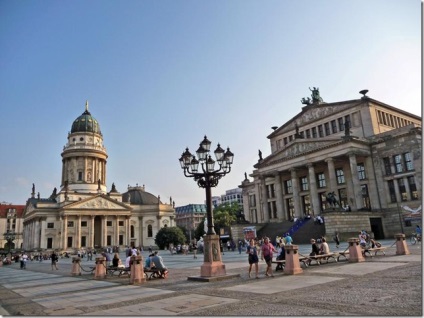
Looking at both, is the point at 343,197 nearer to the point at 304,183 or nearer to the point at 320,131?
the point at 304,183

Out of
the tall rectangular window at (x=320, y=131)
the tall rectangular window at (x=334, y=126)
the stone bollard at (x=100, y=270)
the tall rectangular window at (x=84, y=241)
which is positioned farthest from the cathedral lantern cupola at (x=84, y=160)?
the stone bollard at (x=100, y=270)

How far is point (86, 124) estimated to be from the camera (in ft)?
340

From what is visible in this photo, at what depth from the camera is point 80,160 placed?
324 feet

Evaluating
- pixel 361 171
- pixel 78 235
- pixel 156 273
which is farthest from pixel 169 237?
pixel 156 273

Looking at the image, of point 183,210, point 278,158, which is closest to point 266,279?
point 278,158

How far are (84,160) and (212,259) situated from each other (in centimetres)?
9084

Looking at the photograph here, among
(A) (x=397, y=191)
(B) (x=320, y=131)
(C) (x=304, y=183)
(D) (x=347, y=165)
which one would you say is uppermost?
(B) (x=320, y=131)

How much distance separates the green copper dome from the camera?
103m

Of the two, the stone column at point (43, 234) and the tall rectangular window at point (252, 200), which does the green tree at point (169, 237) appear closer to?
the tall rectangular window at point (252, 200)

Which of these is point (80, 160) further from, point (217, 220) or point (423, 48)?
point (423, 48)

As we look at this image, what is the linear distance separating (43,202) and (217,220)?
47.7 meters

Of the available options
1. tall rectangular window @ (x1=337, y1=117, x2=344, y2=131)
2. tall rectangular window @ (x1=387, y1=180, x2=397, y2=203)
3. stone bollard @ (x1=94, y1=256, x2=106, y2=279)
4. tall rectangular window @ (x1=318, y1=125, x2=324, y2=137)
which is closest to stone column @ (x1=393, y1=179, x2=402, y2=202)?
tall rectangular window @ (x1=387, y1=180, x2=397, y2=203)

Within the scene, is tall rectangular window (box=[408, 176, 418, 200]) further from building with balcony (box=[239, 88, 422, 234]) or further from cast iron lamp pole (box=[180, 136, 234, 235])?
cast iron lamp pole (box=[180, 136, 234, 235])

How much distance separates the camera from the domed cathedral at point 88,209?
89.6m
